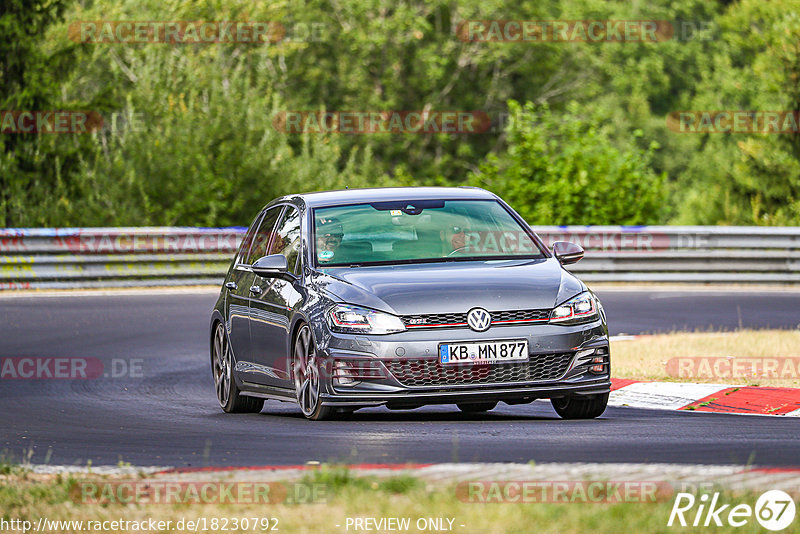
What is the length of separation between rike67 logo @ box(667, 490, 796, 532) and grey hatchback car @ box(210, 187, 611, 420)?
3668 millimetres

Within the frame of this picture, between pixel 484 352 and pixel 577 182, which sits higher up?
pixel 484 352

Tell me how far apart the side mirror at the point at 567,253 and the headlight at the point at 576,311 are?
66cm

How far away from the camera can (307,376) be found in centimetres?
1032

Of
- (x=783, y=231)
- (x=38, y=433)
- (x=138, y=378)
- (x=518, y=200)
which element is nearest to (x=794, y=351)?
(x=138, y=378)

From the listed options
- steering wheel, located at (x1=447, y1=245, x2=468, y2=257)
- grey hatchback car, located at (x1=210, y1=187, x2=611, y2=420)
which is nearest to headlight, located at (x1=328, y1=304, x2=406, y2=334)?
grey hatchback car, located at (x1=210, y1=187, x2=611, y2=420)

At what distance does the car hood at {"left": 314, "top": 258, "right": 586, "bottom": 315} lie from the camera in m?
9.77

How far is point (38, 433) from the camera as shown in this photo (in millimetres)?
10320

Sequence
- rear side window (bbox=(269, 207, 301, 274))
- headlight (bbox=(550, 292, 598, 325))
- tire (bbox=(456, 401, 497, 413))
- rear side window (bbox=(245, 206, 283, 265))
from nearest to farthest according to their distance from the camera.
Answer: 1. headlight (bbox=(550, 292, 598, 325))
2. rear side window (bbox=(269, 207, 301, 274))
3. tire (bbox=(456, 401, 497, 413))
4. rear side window (bbox=(245, 206, 283, 265))

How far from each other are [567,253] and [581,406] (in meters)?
1.06

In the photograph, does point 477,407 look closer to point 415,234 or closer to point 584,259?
point 415,234

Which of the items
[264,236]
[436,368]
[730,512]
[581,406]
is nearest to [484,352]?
[436,368]

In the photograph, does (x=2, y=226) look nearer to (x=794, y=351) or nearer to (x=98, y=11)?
(x=98, y=11)

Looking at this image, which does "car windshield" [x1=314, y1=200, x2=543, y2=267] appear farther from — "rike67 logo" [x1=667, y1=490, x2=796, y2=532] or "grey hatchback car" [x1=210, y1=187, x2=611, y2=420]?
"rike67 logo" [x1=667, y1=490, x2=796, y2=532]

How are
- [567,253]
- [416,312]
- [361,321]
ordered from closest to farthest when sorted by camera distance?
[416,312] < [361,321] < [567,253]
